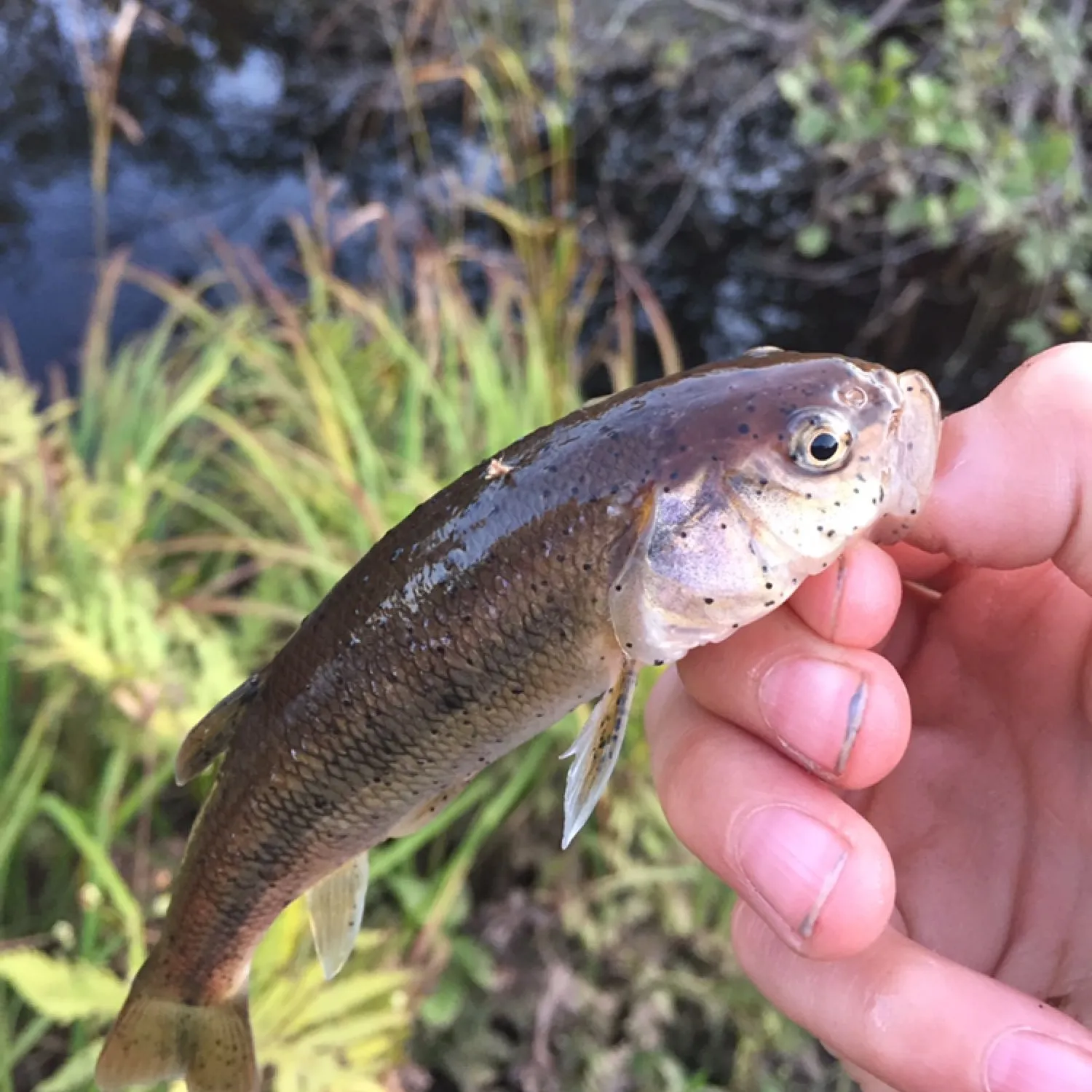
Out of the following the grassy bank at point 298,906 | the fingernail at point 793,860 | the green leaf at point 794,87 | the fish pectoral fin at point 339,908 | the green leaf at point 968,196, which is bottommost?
the grassy bank at point 298,906

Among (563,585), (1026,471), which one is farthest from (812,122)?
(563,585)

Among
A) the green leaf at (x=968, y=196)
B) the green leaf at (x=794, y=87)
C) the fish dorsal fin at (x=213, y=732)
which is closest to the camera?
the fish dorsal fin at (x=213, y=732)

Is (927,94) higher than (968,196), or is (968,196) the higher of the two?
(927,94)

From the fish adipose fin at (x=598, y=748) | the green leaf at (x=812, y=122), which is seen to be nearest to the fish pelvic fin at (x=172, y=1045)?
the fish adipose fin at (x=598, y=748)

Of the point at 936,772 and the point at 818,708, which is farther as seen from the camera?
the point at 936,772

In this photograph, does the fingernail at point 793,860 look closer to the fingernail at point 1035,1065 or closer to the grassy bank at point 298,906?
the fingernail at point 1035,1065

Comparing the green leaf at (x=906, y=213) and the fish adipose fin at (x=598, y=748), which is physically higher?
the fish adipose fin at (x=598, y=748)

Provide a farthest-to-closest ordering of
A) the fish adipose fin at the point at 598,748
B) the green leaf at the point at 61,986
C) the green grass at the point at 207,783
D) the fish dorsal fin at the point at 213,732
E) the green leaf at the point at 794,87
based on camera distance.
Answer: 1. the green leaf at the point at 794,87
2. the green grass at the point at 207,783
3. the green leaf at the point at 61,986
4. the fish dorsal fin at the point at 213,732
5. the fish adipose fin at the point at 598,748

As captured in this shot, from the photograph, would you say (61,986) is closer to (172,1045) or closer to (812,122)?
(172,1045)
